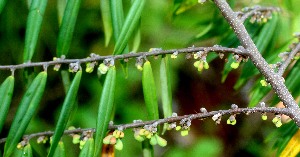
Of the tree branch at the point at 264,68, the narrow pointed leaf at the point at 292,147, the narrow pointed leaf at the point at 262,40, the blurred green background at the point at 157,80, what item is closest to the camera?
the tree branch at the point at 264,68

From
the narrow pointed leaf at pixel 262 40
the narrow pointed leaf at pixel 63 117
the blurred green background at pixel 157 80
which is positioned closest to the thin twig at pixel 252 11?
the narrow pointed leaf at pixel 262 40

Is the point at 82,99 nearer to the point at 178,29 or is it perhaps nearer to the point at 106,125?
the point at 178,29

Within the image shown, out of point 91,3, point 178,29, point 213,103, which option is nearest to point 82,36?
point 91,3

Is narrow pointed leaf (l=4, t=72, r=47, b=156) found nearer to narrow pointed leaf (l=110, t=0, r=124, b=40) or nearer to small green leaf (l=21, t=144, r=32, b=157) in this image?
small green leaf (l=21, t=144, r=32, b=157)

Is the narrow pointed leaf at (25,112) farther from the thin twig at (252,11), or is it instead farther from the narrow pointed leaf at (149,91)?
the thin twig at (252,11)

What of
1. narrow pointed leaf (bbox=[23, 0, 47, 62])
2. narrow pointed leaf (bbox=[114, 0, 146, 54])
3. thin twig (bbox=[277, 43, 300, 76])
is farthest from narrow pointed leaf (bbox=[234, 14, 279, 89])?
narrow pointed leaf (bbox=[23, 0, 47, 62])

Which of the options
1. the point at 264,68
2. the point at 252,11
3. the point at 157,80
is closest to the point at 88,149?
the point at 264,68

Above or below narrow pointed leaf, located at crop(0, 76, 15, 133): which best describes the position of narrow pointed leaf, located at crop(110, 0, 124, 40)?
above
